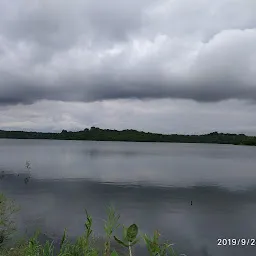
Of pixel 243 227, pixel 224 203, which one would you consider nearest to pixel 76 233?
pixel 243 227

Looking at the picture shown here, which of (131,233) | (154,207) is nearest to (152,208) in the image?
(154,207)

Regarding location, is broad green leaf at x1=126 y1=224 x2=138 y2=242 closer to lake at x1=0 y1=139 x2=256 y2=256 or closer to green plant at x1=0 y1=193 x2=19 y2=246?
green plant at x1=0 y1=193 x2=19 y2=246

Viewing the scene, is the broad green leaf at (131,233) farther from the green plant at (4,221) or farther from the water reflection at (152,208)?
the water reflection at (152,208)

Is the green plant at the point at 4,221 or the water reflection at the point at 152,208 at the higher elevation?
the green plant at the point at 4,221

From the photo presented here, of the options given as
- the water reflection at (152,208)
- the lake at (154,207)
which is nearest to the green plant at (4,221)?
the lake at (154,207)

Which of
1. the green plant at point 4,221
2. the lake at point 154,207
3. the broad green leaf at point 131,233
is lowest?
the lake at point 154,207

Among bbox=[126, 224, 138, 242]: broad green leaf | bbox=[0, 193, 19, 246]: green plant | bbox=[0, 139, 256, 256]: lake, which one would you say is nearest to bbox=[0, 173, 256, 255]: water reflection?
bbox=[0, 139, 256, 256]: lake

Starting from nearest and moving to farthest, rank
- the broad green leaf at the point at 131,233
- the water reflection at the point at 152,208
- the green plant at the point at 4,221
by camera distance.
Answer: the broad green leaf at the point at 131,233 < the green plant at the point at 4,221 < the water reflection at the point at 152,208

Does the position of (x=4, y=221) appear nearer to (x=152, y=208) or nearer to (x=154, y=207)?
(x=152, y=208)

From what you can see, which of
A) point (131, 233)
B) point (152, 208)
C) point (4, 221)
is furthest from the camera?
point (152, 208)

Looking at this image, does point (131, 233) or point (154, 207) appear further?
point (154, 207)

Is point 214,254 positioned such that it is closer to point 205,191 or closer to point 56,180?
point 205,191

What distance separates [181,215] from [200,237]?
25.7 ft

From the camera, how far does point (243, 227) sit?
28547 mm
